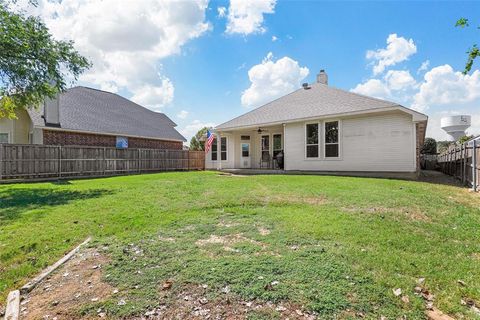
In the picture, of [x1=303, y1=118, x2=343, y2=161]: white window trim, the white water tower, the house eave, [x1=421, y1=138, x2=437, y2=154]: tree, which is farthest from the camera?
[x1=421, y1=138, x2=437, y2=154]: tree

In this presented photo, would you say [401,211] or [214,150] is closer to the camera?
[401,211]

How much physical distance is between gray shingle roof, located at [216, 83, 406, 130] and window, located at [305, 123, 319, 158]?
675 millimetres

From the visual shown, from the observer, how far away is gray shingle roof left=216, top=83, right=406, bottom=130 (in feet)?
45.0

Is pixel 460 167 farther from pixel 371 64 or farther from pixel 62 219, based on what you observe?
pixel 62 219

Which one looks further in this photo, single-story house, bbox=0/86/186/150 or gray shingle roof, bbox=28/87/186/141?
gray shingle roof, bbox=28/87/186/141

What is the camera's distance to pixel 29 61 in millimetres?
10648

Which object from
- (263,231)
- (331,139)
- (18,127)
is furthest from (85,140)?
(263,231)

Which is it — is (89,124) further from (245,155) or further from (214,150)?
(245,155)

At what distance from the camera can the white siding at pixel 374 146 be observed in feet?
40.1

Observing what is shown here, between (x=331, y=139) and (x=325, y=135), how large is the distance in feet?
1.21

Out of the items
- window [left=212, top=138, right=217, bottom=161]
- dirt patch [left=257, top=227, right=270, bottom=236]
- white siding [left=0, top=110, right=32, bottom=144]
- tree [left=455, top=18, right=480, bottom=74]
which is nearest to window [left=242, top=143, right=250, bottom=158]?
window [left=212, top=138, right=217, bottom=161]

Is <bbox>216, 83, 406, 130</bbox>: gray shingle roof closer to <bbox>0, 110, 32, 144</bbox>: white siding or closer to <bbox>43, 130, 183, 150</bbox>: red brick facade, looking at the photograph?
<bbox>43, 130, 183, 150</bbox>: red brick facade

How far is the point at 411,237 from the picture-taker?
444 cm

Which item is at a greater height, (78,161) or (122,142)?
(122,142)
